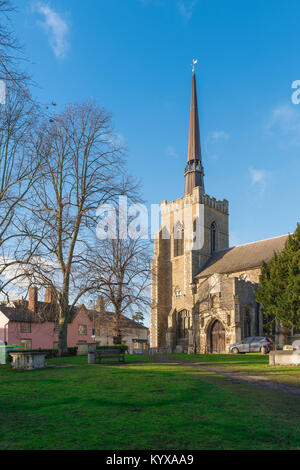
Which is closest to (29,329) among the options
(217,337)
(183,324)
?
(183,324)

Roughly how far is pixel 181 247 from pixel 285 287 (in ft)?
76.8

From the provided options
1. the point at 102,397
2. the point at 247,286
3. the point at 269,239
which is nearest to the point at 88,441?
the point at 102,397

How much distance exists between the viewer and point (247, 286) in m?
35.3

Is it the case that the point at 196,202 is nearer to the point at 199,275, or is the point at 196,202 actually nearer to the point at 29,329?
the point at 199,275

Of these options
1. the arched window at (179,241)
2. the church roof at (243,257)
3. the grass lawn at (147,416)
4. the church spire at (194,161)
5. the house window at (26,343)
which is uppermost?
the church spire at (194,161)

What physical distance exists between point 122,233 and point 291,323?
518 inches

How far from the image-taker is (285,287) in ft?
88.1

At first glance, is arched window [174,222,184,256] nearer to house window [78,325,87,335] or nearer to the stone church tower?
the stone church tower

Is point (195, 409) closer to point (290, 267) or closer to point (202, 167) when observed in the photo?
point (290, 267)

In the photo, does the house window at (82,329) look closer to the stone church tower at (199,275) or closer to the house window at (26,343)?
the house window at (26,343)

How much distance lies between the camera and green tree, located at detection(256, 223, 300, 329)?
25578 mm

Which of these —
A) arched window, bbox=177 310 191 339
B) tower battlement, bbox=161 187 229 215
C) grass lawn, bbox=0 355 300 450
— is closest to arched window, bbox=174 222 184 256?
tower battlement, bbox=161 187 229 215

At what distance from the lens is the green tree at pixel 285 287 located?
83.9 feet

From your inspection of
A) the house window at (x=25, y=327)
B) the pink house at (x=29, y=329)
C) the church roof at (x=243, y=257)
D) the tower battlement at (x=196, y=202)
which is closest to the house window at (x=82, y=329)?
the pink house at (x=29, y=329)
